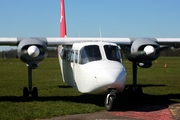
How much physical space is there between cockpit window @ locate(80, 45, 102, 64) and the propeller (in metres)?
1.69

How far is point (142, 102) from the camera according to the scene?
515 inches

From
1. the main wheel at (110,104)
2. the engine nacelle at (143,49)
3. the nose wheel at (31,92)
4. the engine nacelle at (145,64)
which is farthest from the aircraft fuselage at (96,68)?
the engine nacelle at (145,64)

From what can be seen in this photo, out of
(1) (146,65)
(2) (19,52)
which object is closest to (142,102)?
(1) (146,65)

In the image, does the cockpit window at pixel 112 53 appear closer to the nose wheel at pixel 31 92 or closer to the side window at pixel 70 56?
the side window at pixel 70 56

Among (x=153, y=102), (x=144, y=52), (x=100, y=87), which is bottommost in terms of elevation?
(x=153, y=102)

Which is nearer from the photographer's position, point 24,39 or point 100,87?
point 100,87

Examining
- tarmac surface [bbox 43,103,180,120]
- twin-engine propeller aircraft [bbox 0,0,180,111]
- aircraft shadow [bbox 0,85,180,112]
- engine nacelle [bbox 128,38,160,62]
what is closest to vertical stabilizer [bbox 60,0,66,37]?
twin-engine propeller aircraft [bbox 0,0,180,111]

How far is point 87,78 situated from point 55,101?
246 centimetres

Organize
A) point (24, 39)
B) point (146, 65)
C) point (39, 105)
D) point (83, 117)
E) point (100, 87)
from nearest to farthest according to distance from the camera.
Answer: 1. point (83, 117)
2. point (100, 87)
3. point (39, 105)
4. point (24, 39)
5. point (146, 65)

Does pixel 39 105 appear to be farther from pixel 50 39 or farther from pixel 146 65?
pixel 146 65

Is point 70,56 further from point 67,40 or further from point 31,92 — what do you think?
point 31,92

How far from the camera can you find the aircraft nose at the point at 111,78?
33.3 feet

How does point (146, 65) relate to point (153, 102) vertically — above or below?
above

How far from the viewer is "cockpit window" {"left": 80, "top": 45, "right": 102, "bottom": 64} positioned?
11170 mm
